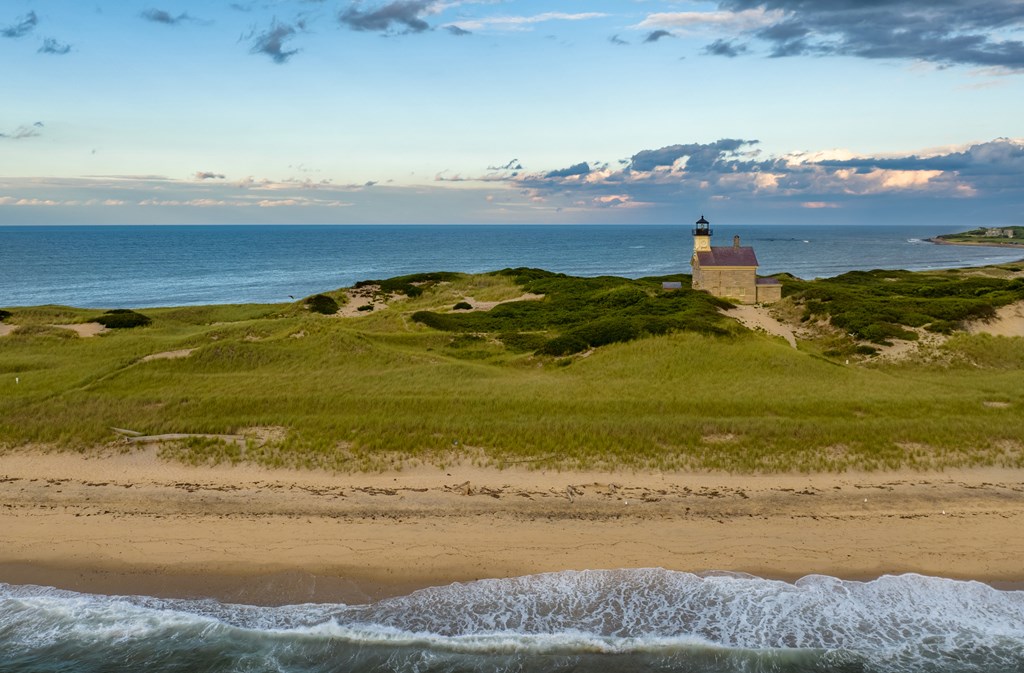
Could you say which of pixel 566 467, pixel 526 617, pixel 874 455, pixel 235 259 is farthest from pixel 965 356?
pixel 235 259

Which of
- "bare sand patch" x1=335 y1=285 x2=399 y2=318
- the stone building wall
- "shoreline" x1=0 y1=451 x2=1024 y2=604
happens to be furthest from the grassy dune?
"bare sand patch" x1=335 y1=285 x2=399 y2=318

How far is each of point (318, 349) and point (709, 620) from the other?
23.9 m

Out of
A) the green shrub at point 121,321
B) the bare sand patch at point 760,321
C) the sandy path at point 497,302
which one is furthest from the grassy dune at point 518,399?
the sandy path at point 497,302

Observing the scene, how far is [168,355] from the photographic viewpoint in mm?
31859

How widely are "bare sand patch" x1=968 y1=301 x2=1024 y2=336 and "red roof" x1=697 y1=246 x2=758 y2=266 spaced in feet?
51.4

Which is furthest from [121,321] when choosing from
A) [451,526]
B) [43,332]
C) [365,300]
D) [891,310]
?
[891,310]

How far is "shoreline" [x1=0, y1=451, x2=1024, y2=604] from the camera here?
15641mm

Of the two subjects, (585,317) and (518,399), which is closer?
(518,399)

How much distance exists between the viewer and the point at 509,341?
3916cm

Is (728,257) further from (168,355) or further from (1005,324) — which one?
(168,355)

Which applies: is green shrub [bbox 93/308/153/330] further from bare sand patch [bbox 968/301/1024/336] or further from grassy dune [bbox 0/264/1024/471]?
bare sand patch [bbox 968/301/1024/336]

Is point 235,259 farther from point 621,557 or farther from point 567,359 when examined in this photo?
point 621,557

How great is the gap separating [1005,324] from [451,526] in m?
36.5

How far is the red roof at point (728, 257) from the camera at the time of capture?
51844 mm
